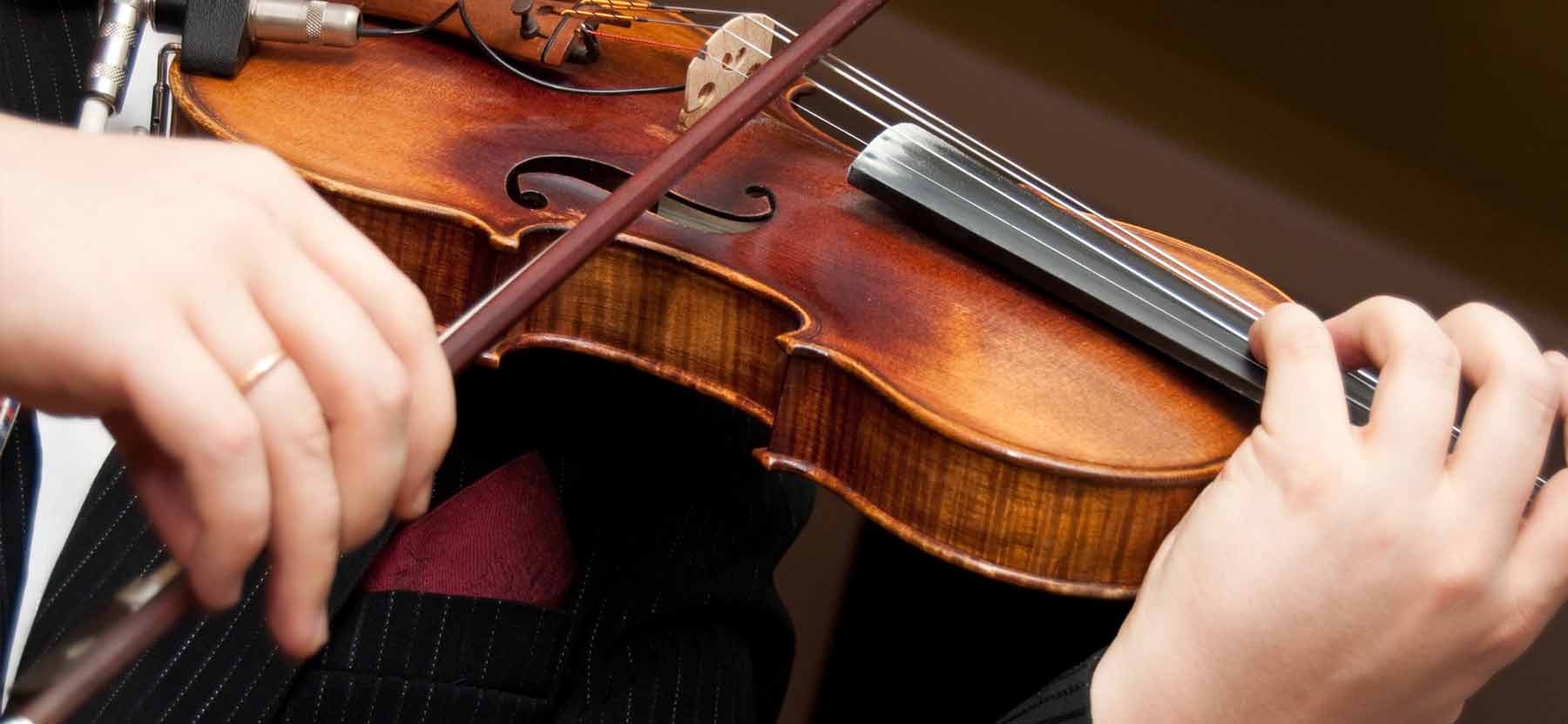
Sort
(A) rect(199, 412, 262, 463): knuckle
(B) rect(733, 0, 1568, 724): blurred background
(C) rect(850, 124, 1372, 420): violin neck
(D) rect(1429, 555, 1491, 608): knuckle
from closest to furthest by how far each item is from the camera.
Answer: (A) rect(199, 412, 262, 463): knuckle, (D) rect(1429, 555, 1491, 608): knuckle, (C) rect(850, 124, 1372, 420): violin neck, (B) rect(733, 0, 1568, 724): blurred background

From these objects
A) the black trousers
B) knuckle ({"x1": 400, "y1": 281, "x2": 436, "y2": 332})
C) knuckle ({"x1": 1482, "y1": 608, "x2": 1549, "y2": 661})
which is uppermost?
knuckle ({"x1": 400, "y1": 281, "x2": 436, "y2": 332})

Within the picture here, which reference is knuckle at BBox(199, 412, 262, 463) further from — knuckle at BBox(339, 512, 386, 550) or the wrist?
the wrist

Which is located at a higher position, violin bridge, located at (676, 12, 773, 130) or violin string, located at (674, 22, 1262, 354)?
violin bridge, located at (676, 12, 773, 130)

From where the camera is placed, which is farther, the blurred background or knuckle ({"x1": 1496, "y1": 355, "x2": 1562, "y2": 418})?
the blurred background

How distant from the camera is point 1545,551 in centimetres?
50

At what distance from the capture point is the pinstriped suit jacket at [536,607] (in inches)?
23.0

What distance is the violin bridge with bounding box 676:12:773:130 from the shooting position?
72 cm

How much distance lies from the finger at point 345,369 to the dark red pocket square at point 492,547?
32 cm

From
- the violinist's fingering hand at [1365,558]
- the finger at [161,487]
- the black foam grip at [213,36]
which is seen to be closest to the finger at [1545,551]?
the violinist's fingering hand at [1365,558]

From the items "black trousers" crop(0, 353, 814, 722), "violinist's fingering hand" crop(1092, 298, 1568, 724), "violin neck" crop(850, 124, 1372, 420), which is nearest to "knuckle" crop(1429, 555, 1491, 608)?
"violinist's fingering hand" crop(1092, 298, 1568, 724)

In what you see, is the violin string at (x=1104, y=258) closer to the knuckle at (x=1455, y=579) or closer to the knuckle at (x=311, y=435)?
the knuckle at (x=1455, y=579)

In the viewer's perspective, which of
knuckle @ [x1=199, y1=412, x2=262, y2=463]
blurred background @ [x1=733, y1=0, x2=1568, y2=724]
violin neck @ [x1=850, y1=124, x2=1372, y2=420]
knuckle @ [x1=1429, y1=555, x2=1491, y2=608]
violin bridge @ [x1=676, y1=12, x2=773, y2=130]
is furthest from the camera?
blurred background @ [x1=733, y1=0, x2=1568, y2=724]

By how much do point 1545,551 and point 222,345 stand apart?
1.54ft

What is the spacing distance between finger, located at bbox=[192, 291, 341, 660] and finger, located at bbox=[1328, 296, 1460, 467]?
0.37 m
